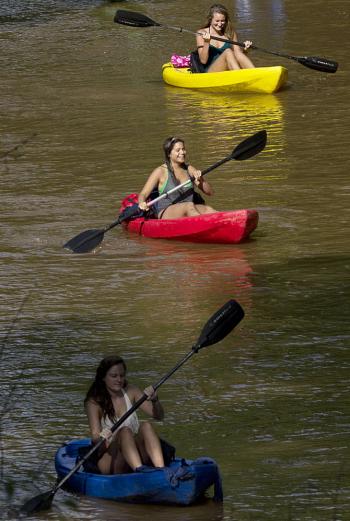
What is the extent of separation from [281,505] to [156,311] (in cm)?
385

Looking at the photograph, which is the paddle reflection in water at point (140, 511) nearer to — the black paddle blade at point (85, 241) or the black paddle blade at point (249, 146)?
the black paddle blade at point (85, 241)

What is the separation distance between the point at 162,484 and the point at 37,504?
0.64 m

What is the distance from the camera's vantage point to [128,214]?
13711mm

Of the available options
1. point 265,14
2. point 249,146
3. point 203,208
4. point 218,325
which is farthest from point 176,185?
point 265,14

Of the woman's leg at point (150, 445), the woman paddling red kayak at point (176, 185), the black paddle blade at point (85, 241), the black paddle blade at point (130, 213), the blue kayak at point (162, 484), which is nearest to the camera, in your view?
the blue kayak at point (162, 484)

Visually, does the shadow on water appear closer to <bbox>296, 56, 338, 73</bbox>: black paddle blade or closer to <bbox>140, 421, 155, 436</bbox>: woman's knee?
<bbox>296, 56, 338, 73</bbox>: black paddle blade

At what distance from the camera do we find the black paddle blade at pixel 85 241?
13273mm

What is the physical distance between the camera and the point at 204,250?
13.5m

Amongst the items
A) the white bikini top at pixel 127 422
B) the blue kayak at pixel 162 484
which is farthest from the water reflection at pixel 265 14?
the blue kayak at pixel 162 484

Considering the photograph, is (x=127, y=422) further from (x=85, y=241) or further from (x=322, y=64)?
(x=322, y=64)

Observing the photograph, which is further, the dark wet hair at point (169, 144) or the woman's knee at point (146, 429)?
the dark wet hair at point (169, 144)

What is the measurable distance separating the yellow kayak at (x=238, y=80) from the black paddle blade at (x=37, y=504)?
12.4 meters

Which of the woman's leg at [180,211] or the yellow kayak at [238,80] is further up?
the woman's leg at [180,211]

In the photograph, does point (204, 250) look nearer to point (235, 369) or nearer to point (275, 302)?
point (275, 302)
